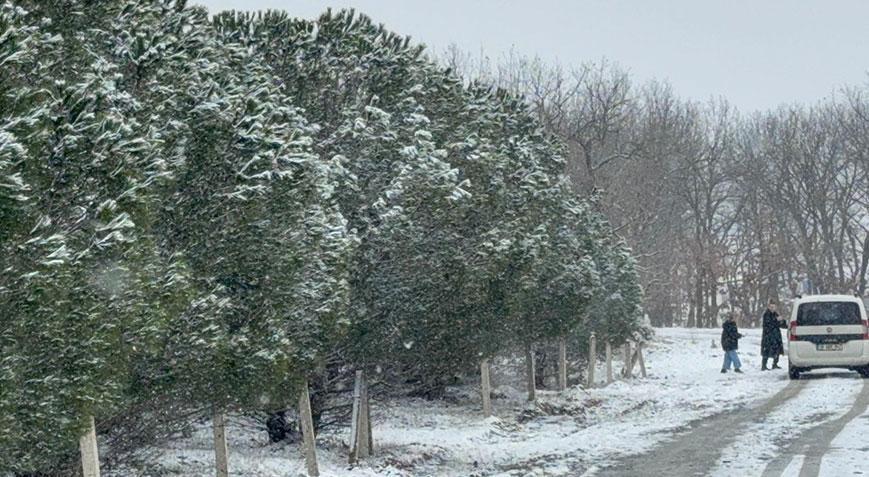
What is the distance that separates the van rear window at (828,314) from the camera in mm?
26984

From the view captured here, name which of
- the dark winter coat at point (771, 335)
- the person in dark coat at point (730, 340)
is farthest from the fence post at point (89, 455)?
the dark winter coat at point (771, 335)

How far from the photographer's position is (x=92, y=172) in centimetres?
845

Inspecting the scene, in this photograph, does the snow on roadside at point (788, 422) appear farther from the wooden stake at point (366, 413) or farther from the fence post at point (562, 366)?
the fence post at point (562, 366)

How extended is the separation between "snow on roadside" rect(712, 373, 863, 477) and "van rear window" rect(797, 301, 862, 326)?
126cm

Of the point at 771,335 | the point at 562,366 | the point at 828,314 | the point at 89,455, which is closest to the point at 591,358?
the point at 562,366

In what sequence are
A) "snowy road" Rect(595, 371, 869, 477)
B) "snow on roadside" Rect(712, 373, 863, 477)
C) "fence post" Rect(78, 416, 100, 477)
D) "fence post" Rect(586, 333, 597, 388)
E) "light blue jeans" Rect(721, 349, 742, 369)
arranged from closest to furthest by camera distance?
"fence post" Rect(78, 416, 100, 477)
"snowy road" Rect(595, 371, 869, 477)
"snow on roadside" Rect(712, 373, 863, 477)
"fence post" Rect(586, 333, 597, 388)
"light blue jeans" Rect(721, 349, 742, 369)

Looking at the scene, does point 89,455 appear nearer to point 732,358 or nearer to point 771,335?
point 771,335

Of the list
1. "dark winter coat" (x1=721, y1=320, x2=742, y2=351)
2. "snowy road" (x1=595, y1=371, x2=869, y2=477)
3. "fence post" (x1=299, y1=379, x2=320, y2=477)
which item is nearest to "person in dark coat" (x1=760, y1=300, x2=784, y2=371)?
"dark winter coat" (x1=721, y1=320, x2=742, y2=351)

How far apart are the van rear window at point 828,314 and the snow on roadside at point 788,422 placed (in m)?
1.26

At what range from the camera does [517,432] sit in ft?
65.2

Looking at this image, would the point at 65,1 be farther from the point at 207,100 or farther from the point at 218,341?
the point at 218,341

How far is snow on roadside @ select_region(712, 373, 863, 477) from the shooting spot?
13430mm

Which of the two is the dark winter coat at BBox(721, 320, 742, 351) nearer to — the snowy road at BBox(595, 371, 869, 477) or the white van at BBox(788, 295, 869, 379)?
the white van at BBox(788, 295, 869, 379)

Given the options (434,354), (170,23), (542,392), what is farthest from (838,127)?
(170,23)
